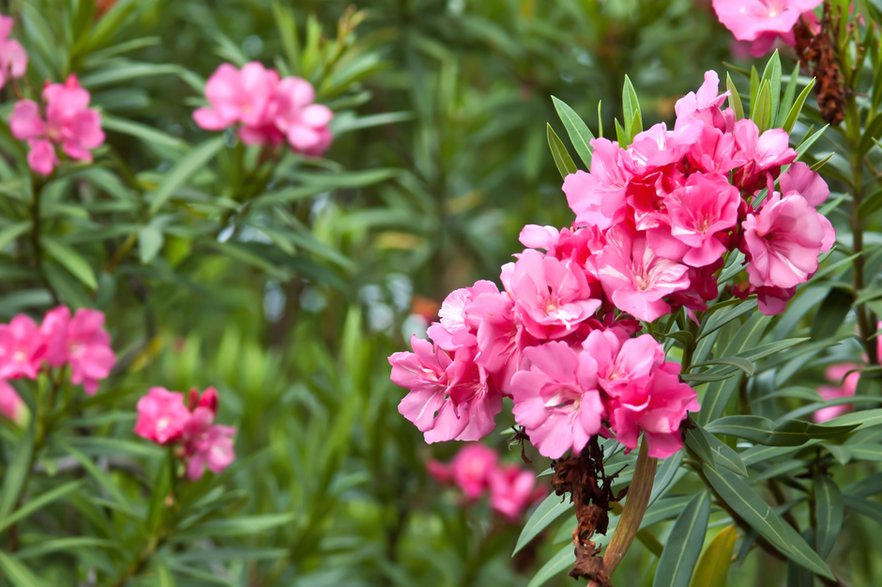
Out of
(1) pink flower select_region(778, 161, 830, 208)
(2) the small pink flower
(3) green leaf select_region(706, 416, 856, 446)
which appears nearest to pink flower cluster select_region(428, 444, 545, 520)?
(2) the small pink flower

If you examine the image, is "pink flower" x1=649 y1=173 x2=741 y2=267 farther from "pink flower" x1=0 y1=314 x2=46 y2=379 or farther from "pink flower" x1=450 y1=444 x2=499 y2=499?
"pink flower" x1=450 y1=444 x2=499 y2=499

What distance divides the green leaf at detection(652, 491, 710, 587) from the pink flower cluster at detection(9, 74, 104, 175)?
1.08 metres

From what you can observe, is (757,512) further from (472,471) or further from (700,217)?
(472,471)

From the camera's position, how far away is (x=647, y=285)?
2.58 ft

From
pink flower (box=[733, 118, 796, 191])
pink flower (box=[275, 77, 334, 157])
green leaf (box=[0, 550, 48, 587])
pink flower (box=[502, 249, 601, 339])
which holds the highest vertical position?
pink flower (box=[733, 118, 796, 191])

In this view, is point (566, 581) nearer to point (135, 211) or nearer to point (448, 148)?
point (448, 148)

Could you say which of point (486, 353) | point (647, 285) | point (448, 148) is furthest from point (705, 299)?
point (448, 148)

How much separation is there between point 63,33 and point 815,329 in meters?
1.37

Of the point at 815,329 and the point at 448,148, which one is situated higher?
the point at 815,329

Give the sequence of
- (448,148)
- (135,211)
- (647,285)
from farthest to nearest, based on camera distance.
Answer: (448,148) < (135,211) < (647,285)

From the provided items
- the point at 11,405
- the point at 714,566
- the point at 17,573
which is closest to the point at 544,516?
the point at 714,566

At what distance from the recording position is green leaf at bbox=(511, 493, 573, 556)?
3.18 feet

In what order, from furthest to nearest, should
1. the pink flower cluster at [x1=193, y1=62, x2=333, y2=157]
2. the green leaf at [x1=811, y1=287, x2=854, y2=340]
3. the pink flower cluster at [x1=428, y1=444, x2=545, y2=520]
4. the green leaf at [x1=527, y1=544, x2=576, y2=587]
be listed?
1. the pink flower cluster at [x1=428, y1=444, x2=545, y2=520]
2. the pink flower cluster at [x1=193, y1=62, x2=333, y2=157]
3. the green leaf at [x1=811, y1=287, x2=854, y2=340]
4. the green leaf at [x1=527, y1=544, x2=576, y2=587]

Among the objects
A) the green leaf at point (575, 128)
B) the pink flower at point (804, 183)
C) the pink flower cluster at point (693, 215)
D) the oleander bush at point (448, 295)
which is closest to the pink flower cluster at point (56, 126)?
the oleander bush at point (448, 295)
